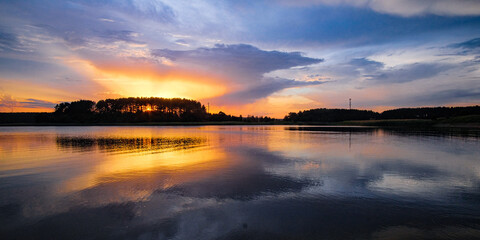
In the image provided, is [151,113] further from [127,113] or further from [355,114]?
[355,114]

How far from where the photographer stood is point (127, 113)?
136 m

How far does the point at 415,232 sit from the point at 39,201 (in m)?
11.5

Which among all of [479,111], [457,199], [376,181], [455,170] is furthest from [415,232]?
[479,111]

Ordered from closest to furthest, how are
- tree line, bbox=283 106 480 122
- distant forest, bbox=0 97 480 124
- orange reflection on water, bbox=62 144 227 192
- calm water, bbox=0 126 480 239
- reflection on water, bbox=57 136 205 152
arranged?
calm water, bbox=0 126 480 239, orange reflection on water, bbox=62 144 227 192, reflection on water, bbox=57 136 205 152, distant forest, bbox=0 97 480 124, tree line, bbox=283 106 480 122

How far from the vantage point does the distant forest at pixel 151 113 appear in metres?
128

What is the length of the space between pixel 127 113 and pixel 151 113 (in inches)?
537

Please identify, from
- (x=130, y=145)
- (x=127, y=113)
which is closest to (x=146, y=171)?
(x=130, y=145)

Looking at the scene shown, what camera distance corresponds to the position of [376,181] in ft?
35.0

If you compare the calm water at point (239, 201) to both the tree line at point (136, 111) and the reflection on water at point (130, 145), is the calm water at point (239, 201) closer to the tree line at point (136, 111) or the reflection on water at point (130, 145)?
the reflection on water at point (130, 145)

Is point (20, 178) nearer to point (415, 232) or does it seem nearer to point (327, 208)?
point (327, 208)

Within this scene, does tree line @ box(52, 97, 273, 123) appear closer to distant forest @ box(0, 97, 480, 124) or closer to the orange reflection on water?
distant forest @ box(0, 97, 480, 124)

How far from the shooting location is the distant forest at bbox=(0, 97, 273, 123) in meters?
128

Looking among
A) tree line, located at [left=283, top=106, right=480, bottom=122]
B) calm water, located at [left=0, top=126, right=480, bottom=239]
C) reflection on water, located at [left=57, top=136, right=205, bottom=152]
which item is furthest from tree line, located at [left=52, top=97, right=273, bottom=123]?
calm water, located at [left=0, top=126, right=480, bottom=239]

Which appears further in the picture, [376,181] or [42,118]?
[42,118]
